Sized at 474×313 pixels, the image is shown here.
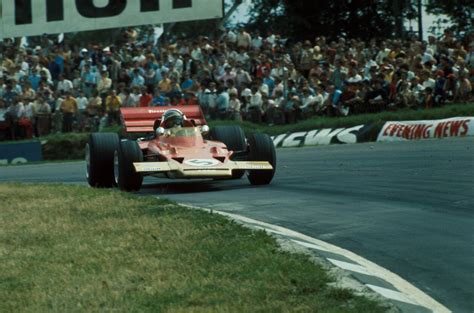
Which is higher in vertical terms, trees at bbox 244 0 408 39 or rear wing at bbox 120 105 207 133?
trees at bbox 244 0 408 39

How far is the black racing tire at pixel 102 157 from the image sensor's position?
1705 cm

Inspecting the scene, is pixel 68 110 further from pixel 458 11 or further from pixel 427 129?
pixel 458 11

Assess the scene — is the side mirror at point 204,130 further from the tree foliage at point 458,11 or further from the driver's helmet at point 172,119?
the tree foliage at point 458,11

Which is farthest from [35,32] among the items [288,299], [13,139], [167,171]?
[288,299]

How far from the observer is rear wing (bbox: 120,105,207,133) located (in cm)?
1803

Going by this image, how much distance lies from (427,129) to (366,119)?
1696 mm

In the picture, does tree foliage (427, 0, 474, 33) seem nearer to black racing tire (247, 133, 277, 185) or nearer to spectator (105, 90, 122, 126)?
spectator (105, 90, 122, 126)

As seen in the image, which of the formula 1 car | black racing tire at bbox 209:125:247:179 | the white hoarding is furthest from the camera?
the white hoarding

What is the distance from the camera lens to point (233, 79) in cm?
2866

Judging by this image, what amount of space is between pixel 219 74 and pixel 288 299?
22.3m

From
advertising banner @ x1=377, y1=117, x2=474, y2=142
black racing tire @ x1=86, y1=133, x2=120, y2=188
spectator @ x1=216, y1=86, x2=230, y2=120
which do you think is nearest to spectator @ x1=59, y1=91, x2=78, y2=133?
spectator @ x1=216, y1=86, x2=230, y2=120

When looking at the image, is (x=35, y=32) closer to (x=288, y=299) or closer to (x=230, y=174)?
(x=230, y=174)

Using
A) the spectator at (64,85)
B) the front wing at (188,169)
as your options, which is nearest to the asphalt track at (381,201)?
the front wing at (188,169)

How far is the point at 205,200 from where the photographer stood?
47.9ft
